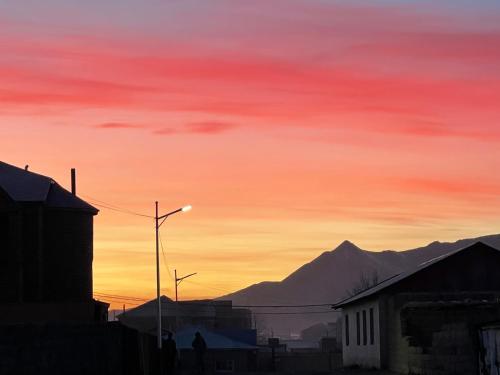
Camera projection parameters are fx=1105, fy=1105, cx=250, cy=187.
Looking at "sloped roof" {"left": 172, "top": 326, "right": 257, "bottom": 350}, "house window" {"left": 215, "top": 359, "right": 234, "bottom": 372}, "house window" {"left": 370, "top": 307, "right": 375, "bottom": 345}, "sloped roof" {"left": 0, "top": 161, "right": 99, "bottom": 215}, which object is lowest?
"house window" {"left": 215, "top": 359, "right": 234, "bottom": 372}

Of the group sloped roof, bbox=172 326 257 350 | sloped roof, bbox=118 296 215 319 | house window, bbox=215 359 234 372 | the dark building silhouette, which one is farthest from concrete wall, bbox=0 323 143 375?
sloped roof, bbox=118 296 215 319

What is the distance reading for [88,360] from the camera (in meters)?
23.9

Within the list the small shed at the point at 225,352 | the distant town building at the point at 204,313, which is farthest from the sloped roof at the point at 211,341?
the distant town building at the point at 204,313

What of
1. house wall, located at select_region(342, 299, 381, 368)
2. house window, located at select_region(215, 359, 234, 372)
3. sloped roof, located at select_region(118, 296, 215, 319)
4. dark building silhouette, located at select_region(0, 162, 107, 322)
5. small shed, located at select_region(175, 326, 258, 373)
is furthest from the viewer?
sloped roof, located at select_region(118, 296, 215, 319)

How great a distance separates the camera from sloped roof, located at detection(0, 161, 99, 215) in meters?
60.4

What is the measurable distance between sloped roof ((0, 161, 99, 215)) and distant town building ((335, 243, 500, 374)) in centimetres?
1614

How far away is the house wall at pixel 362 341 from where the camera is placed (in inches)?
1919

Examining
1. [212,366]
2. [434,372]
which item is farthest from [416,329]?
[212,366]

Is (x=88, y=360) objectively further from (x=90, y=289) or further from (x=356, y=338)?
(x=90, y=289)

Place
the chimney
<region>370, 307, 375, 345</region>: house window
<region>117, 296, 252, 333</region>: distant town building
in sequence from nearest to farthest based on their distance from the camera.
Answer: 1. <region>370, 307, 375, 345</region>: house window
2. the chimney
3. <region>117, 296, 252, 333</region>: distant town building

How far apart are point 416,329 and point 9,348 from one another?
87.1 feet

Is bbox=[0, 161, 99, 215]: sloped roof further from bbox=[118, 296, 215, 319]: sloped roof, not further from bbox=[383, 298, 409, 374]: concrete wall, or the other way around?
bbox=[118, 296, 215, 319]: sloped roof

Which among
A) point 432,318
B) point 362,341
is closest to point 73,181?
point 362,341

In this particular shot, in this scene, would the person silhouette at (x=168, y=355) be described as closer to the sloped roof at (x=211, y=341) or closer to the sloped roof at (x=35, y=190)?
the sloped roof at (x=35, y=190)
